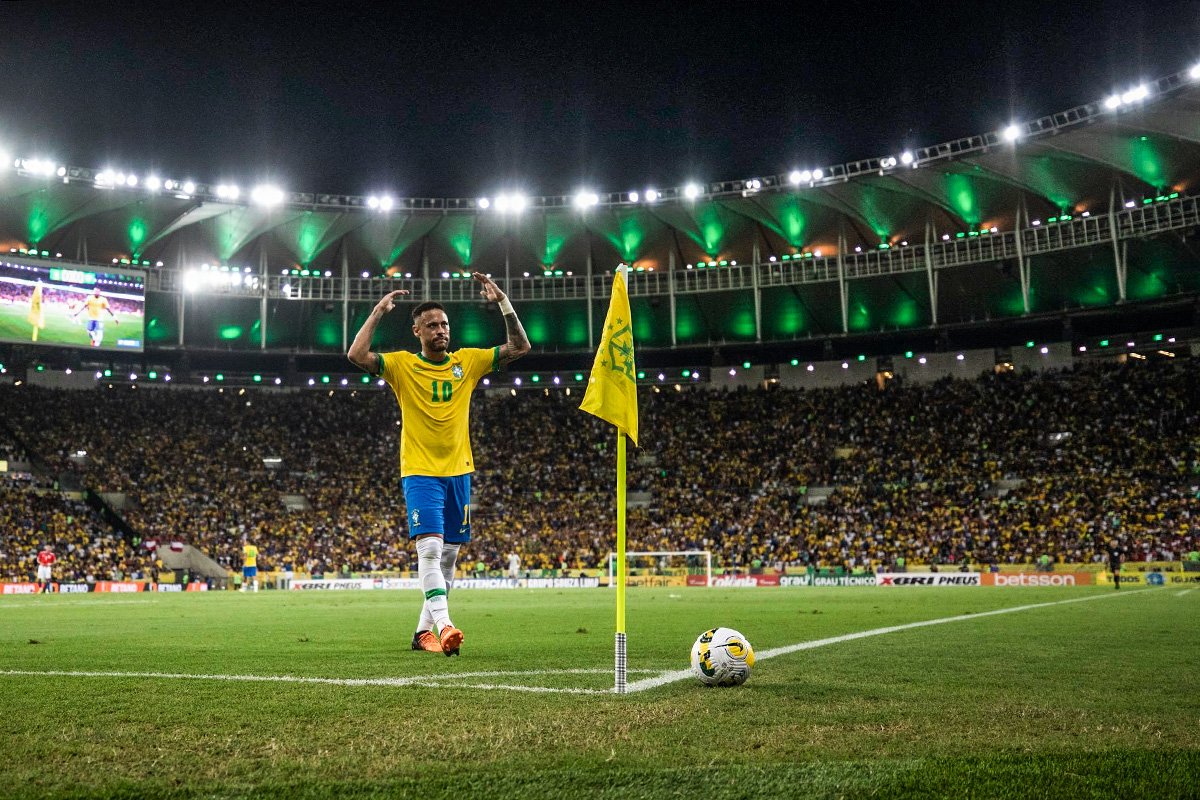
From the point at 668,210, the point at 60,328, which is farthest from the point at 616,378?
the point at 668,210

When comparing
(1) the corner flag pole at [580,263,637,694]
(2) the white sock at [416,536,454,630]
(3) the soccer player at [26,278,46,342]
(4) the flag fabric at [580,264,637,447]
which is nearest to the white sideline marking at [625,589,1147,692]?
(1) the corner flag pole at [580,263,637,694]

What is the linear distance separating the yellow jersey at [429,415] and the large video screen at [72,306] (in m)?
37.1

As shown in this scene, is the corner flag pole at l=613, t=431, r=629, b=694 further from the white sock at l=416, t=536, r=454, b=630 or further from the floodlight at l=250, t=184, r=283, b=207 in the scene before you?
the floodlight at l=250, t=184, r=283, b=207

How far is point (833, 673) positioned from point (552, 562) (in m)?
36.2

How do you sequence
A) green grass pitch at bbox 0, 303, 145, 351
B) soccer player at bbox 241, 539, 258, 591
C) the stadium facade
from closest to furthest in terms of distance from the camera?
soccer player at bbox 241, 539, 258, 591 → green grass pitch at bbox 0, 303, 145, 351 → the stadium facade

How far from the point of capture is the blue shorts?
279 inches

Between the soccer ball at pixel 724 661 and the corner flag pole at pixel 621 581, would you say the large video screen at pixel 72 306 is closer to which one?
the corner flag pole at pixel 621 581

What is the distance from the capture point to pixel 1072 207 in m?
42.6

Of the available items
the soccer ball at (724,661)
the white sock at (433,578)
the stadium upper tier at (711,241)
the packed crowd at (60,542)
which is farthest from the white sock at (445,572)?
the stadium upper tier at (711,241)

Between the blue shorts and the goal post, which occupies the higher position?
the blue shorts

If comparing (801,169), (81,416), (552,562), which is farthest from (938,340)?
(81,416)

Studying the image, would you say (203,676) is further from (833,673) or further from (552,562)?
(552,562)

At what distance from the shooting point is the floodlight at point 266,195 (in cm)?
4273

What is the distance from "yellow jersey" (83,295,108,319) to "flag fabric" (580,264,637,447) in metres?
39.7
